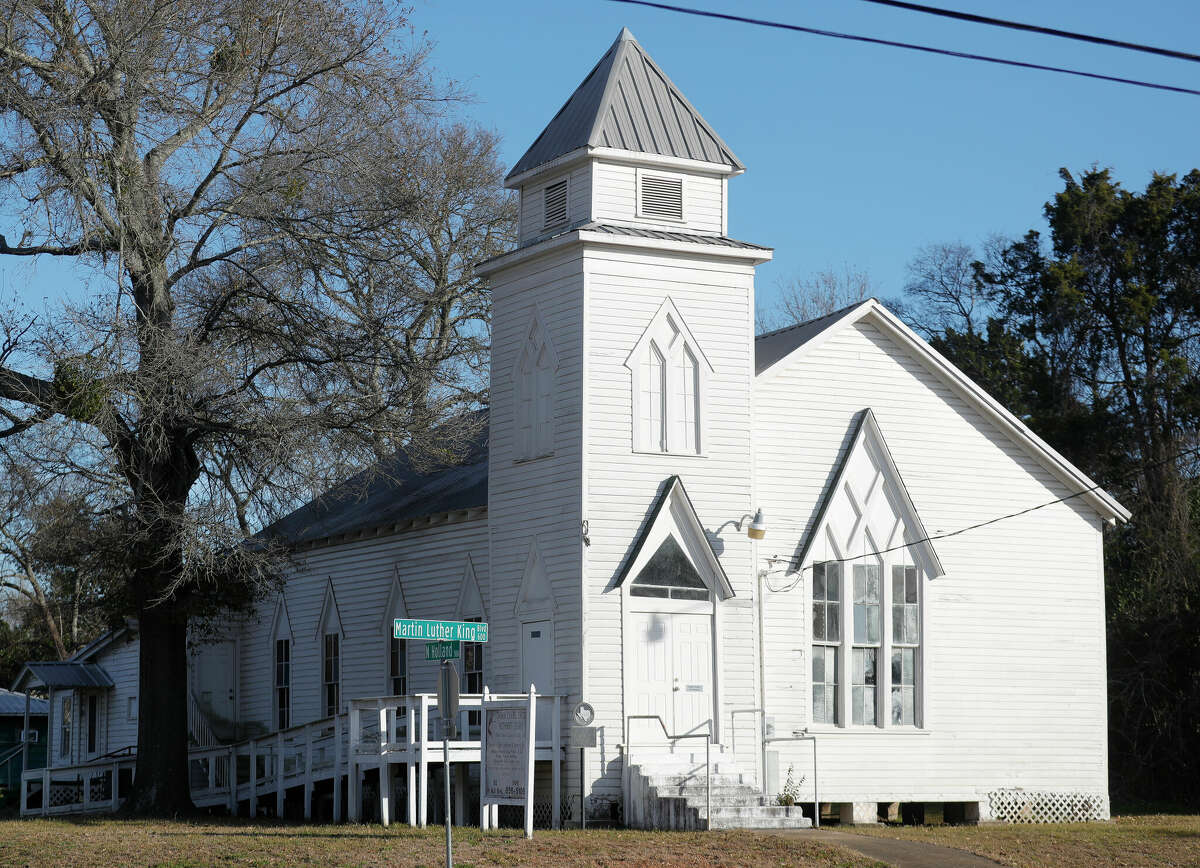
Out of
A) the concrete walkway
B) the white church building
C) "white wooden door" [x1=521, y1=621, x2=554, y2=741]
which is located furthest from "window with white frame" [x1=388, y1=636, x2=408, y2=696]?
the concrete walkway

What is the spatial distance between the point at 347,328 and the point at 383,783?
793cm

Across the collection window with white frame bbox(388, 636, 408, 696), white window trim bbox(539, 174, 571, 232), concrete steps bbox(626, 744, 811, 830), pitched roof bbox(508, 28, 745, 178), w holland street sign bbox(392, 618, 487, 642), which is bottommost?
concrete steps bbox(626, 744, 811, 830)

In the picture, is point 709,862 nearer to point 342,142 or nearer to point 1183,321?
point 342,142

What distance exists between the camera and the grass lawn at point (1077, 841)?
64.5ft

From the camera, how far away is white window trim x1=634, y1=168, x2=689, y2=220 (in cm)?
2395

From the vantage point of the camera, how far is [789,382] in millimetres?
25312

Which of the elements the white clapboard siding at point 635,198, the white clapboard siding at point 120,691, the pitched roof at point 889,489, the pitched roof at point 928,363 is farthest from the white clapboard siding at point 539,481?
the white clapboard siding at point 120,691

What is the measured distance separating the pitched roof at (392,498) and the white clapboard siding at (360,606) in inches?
14.5

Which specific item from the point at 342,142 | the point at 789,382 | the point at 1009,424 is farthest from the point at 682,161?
the point at 1009,424

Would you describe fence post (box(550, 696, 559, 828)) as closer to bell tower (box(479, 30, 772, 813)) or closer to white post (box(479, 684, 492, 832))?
bell tower (box(479, 30, 772, 813))

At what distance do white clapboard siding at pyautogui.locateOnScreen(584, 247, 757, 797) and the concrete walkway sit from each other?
110 inches

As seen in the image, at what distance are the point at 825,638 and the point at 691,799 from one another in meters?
4.95

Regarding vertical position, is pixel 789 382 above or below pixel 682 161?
below

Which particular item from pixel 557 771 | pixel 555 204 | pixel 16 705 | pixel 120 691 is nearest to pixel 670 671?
pixel 557 771
